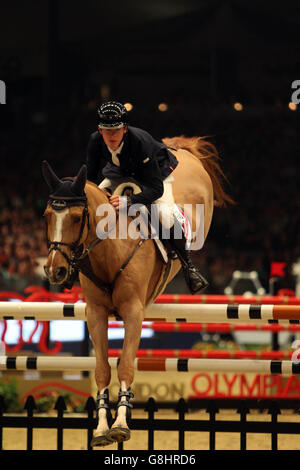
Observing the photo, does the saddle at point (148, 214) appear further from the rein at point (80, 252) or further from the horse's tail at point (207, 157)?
the horse's tail at point (207, 157)

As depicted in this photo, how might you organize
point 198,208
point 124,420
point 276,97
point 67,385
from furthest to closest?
point 276,97
point 67,385
point 198,208
point 124,420

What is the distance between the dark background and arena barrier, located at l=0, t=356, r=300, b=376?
10.6m

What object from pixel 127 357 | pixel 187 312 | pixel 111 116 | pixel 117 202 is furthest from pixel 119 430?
pixel 111 116

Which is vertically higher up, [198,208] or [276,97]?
[276,97]

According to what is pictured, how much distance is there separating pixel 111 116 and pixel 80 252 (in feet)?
2.88

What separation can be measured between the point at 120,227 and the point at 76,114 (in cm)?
1520

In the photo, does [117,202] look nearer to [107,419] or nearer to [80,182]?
[80,182]

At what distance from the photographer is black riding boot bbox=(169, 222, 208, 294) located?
543 cm

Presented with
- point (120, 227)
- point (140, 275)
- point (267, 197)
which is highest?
point (267, 197)

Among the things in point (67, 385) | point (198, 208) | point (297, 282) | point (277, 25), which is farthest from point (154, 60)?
point (198, 208)

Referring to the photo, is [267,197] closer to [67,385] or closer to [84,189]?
[67,385]

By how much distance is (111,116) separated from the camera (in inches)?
193

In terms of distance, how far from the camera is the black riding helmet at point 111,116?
4.89m

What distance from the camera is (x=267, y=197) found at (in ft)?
57.8
